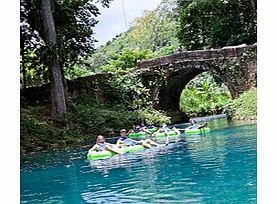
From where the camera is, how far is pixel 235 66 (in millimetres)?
17406

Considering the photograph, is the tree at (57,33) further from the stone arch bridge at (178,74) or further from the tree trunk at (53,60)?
the stone arch bridge at (178,74)

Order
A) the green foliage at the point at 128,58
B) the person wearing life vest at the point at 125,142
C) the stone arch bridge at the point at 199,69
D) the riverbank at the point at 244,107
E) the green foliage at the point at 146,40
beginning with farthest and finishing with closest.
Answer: the green foliage at the point at 128,58 < the green foliage at the point at 146,40 < the stone arch bridge at the point at 199,69 < the riverbank at the point at 244,107 < the person wearing life vest at the point at 125,142

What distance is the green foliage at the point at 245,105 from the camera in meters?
15.5

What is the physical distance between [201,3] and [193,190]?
58.8 ft

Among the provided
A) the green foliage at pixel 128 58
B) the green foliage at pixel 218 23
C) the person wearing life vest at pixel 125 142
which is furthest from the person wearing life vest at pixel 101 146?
the green foliage at pixel 128 58

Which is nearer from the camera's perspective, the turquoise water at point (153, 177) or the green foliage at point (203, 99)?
the turquoise water at point (153, 177)

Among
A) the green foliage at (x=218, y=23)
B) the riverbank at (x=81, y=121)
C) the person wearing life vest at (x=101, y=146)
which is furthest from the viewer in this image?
the green foliage at (x=218, y=23)

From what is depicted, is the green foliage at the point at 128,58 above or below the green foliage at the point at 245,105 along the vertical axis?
above

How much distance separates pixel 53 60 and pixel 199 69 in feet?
24.6

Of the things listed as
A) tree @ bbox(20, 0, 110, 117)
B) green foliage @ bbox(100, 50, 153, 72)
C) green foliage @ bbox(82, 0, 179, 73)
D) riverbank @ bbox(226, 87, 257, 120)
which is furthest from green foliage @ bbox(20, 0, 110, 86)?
green foliage @ bbox(100, 50, 153, 72)

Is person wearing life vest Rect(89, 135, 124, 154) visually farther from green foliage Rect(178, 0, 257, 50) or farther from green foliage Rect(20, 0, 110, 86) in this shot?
green foliage Rect(178, 0, 257, 50)

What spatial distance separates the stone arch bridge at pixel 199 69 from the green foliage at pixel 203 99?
406 cm
